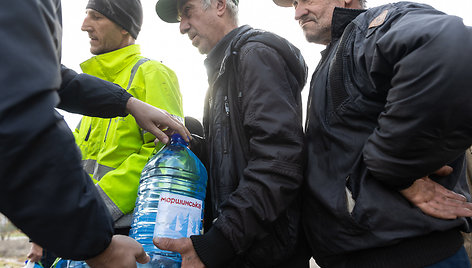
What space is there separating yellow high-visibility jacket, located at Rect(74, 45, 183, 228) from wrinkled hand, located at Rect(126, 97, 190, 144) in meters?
0.24

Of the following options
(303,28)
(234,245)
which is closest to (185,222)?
(234,245)

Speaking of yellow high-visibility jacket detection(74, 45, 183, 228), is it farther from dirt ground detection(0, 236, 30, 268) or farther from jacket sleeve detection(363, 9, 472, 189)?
dirt ground detection(0, 236, 30, 268)

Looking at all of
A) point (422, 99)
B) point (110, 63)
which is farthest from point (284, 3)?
point (422, 99)

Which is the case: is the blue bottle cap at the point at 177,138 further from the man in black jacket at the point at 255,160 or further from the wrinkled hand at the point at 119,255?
the wrinkled hand at the point at 119,255

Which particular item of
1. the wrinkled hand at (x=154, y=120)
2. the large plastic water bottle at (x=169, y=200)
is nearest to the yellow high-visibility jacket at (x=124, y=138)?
the large plastic water bottle at (x=169, y=200)

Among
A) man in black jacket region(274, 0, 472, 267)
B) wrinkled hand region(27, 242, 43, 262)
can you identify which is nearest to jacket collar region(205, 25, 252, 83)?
man in black jacket region(274, 0, 472, 267)

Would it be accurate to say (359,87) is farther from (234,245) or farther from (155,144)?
(155,144)

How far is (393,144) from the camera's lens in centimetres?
153

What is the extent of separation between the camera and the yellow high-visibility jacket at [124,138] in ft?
7.30

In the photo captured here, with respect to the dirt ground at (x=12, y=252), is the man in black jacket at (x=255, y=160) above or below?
above

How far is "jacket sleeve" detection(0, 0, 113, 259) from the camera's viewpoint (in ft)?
3.26

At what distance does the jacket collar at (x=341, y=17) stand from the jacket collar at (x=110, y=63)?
1.64 metres

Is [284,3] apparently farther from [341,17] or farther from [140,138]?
[140,138]

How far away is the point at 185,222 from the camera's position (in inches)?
76.7
